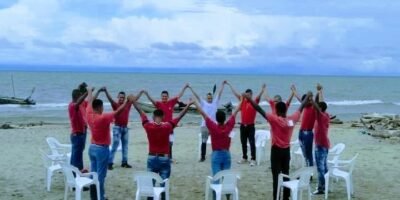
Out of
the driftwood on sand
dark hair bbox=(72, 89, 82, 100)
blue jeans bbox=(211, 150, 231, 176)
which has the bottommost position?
the driftwood on sand

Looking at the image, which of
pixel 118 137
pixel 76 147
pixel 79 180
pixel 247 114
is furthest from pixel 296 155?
pixel 79 180

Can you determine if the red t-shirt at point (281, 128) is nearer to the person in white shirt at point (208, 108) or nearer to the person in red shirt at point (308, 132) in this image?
the person in red shirt at point (308, 132)

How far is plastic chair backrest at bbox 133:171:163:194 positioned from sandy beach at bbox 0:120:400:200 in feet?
6.30

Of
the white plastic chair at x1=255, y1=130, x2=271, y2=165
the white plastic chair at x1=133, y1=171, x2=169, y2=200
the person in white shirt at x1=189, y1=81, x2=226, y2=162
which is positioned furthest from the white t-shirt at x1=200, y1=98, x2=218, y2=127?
the white plastic chair at x1=133, y1=171, x2=169, y2=200

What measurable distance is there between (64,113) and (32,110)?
338 cm

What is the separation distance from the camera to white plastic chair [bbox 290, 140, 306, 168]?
12.5 m

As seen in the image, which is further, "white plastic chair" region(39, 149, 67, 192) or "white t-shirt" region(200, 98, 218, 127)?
"white t-shirt" region(200, 98, 218, 127)

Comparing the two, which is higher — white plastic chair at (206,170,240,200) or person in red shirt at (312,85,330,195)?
person in red shirt at (312,85,330,195)

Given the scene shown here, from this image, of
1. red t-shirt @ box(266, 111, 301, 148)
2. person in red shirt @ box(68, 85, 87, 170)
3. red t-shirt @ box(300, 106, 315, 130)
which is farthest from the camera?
red t-shirt @ box(300, 106, 315, 130)

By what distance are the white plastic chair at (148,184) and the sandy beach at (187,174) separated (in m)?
1.90

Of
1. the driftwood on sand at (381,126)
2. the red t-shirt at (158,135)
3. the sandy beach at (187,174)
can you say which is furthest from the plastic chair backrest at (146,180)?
the driftwood on sand at (381,126)

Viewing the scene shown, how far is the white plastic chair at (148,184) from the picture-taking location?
7.91 m

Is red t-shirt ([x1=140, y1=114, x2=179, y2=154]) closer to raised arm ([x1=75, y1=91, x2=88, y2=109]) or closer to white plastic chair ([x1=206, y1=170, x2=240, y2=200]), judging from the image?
white plastic chair ([x1=206, y1=170, x2=240, y2=200])

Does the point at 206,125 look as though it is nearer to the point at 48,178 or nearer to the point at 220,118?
the point at 220,118
